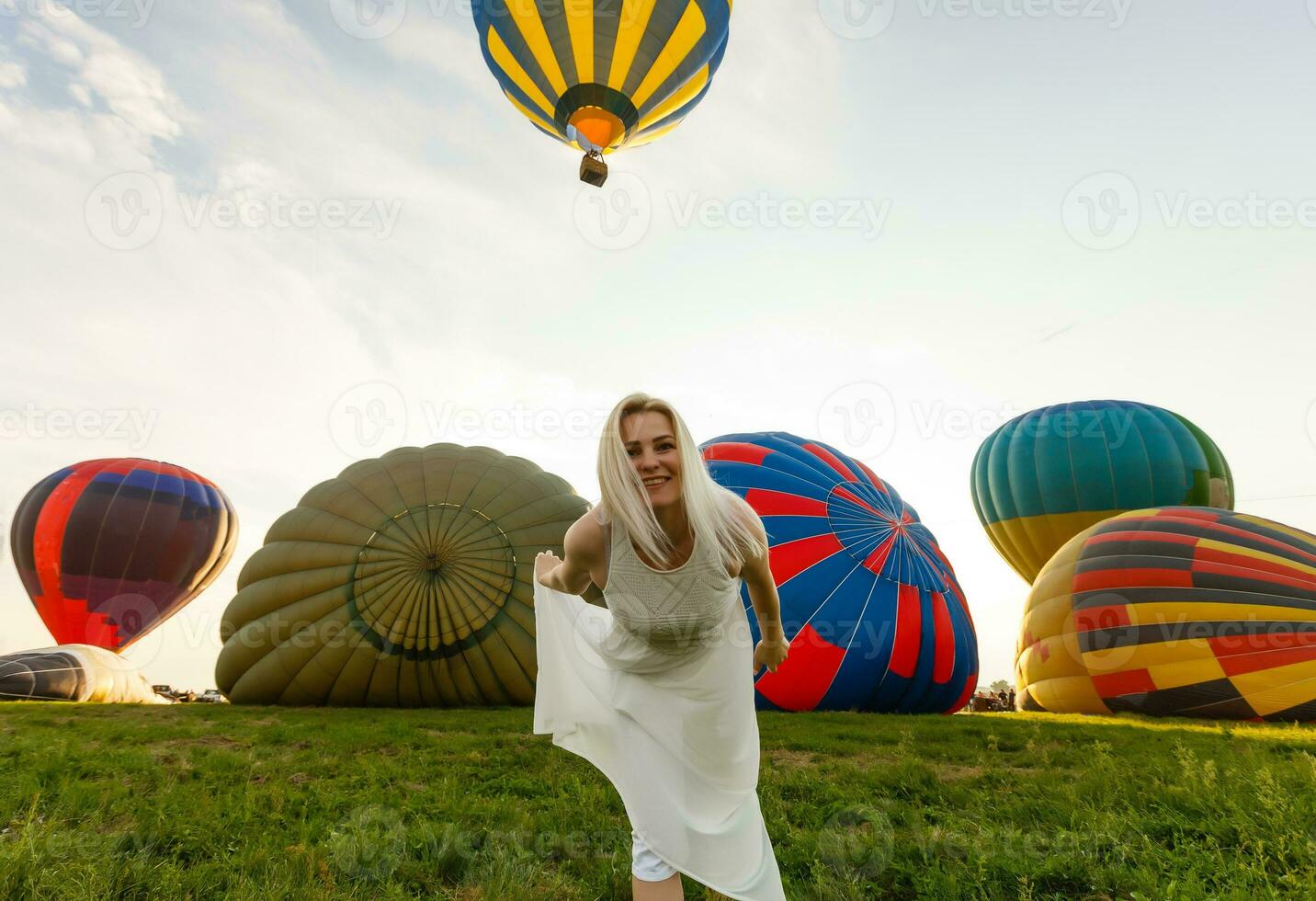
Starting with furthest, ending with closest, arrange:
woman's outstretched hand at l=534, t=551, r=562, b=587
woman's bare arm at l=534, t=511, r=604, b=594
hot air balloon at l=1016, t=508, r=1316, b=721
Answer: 1. hot air balloon at l=1016, t=508, r=1316, b=721
2. woman's outstretched hand at l=534, t=551, r=562, b=587
3. woman's bare arm at l=534, t=511, r=604, b=594

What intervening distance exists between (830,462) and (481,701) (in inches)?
202

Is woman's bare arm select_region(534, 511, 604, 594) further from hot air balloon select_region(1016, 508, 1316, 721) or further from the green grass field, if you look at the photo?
hot air balloon select_region(1016, 508, 1316, 721)

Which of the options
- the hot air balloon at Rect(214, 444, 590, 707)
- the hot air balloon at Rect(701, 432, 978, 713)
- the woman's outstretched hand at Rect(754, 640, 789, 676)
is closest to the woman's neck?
the woman's outstretched hand at Rect(754, 640, 789, 676)

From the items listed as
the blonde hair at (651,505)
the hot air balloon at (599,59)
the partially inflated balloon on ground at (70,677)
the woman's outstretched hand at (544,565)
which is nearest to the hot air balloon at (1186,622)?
the blonde hair at (651,505)

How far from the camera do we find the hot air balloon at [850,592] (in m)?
8.24

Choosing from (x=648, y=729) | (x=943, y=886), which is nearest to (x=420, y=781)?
(x=648, y=729)

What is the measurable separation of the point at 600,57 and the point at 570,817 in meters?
10.7

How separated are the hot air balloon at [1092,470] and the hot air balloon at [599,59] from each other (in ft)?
33.4

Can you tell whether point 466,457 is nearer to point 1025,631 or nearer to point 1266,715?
point 1025,631

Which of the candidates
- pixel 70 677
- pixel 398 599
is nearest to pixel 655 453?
pixel 398 599

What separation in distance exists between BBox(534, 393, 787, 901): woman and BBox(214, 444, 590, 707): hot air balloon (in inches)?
248

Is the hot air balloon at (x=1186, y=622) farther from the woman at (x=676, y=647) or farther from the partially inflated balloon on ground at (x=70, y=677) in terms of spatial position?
the partially inflated balloon on ground at (x=70, y=677)

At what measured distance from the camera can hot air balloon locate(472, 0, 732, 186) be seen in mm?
11016

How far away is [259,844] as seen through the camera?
313cm
